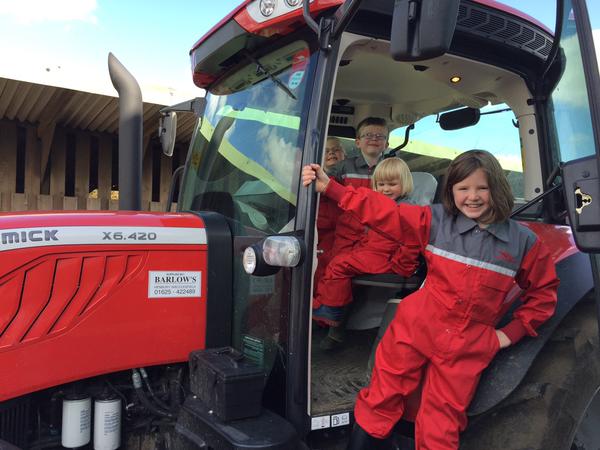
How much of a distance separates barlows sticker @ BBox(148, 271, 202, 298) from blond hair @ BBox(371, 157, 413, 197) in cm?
110

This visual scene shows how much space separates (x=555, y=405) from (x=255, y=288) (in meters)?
1.19

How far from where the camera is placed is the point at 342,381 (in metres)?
2.30

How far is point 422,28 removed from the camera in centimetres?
143

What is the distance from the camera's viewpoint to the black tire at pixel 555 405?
1.80m

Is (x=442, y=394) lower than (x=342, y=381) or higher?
higher

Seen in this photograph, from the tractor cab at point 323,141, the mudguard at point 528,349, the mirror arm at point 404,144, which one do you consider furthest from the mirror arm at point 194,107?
the mudguard at point 528,349

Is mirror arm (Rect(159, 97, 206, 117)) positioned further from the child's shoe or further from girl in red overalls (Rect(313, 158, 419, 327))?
the child's shoe

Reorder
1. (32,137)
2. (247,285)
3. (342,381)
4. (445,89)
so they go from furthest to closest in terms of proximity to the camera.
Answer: (32,137)
(445,89)
(342,381)
(247,285)

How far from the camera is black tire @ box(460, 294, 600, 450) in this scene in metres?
1.80

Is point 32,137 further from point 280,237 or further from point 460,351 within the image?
point 460,351

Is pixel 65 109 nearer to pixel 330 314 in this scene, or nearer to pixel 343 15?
pixel 330 314

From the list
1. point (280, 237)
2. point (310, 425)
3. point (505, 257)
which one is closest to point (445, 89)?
point (505, 257)

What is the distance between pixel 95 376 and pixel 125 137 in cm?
Result: 113

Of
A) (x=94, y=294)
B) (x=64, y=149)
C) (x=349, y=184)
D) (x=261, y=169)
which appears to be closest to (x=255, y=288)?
(x=261, y=169)
